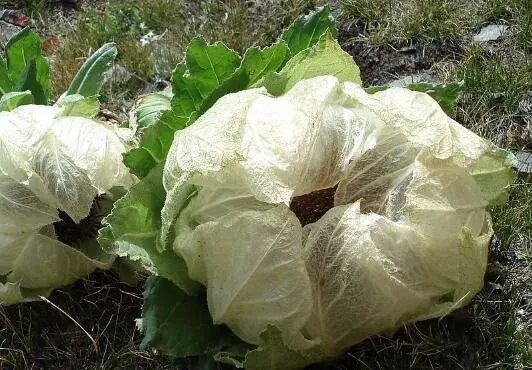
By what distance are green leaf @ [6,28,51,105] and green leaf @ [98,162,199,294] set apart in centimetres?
75

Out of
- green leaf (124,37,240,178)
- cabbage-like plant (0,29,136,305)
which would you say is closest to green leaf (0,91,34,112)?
cabbage-like plant (0,29,136,305)

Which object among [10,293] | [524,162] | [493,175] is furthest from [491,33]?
[10,293]

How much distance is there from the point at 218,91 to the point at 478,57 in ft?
4.39

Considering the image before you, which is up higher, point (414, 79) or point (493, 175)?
point (493, 175)

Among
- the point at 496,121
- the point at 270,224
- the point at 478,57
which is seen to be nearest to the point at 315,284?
the point at 270,224

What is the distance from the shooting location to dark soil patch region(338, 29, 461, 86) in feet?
9.78

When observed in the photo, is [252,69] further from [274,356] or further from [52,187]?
[274,356]

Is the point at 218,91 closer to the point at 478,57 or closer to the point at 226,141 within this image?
the point at 226,141

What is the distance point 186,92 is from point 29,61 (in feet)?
2.17

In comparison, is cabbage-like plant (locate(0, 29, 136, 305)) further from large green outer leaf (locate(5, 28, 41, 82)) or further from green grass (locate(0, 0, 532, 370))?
large green outer leaf (locate(5, 28, 41, 82))

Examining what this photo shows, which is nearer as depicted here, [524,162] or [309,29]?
[309,29]

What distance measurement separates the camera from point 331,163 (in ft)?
5.46

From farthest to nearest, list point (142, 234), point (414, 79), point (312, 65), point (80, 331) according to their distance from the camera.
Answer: point (414, 79) < point (80, 331) < point (312, 65) < point (142, 234)

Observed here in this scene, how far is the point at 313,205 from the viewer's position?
73.8 inches
